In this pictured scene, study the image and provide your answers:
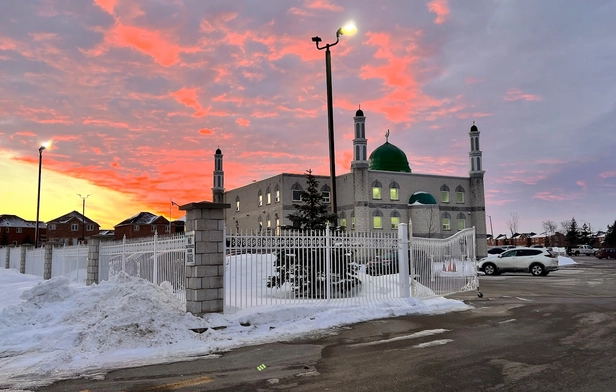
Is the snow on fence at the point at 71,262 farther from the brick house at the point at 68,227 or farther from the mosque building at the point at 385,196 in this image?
the brick house at the point at 68,227

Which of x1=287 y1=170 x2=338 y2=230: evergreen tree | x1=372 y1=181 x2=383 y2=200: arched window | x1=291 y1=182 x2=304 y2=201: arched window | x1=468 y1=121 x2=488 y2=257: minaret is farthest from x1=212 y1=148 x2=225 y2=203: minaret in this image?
x1=287 y1=170 x2=338 y2=230: evergreen tree

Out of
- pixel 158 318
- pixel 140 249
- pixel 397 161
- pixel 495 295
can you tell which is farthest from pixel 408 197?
pixel 158 318

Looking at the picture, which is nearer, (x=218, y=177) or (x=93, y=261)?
(x=93, y=261)

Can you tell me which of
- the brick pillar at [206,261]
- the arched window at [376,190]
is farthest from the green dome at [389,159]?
the brick pillar at [206,261]

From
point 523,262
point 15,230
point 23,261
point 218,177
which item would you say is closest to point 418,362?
point 523,262

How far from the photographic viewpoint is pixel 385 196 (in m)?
51.2

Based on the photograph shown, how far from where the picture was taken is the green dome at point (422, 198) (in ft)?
170

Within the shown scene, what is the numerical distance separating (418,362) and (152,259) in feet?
28.1

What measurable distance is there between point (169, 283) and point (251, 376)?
20.6 feet

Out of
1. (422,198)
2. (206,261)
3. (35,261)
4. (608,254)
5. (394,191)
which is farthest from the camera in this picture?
(608,254)

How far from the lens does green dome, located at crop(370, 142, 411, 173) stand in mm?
57312

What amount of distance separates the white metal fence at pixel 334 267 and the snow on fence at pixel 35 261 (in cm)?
1617

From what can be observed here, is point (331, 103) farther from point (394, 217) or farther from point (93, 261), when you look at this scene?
point (394, 217)

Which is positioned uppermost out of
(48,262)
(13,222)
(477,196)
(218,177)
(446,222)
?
(218,177)
